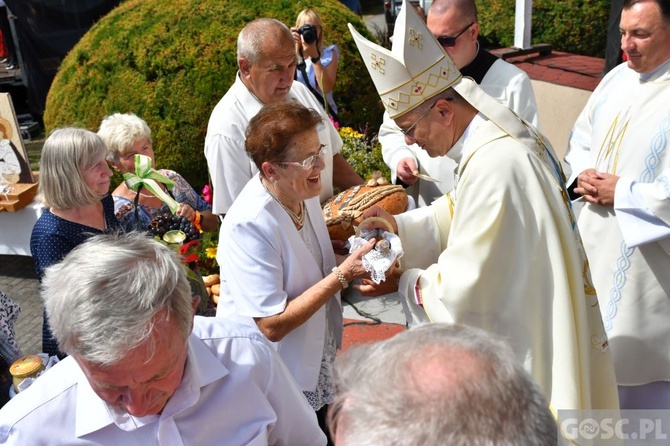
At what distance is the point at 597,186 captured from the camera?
329cm

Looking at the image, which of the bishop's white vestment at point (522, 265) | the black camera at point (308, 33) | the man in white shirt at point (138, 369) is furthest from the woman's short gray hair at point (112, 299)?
the black camera at point (308, 33)

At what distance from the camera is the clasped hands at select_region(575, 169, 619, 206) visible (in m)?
3.25

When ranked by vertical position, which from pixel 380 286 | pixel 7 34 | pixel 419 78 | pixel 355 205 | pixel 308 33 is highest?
pixel 419 78

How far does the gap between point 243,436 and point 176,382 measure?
0.89 feet

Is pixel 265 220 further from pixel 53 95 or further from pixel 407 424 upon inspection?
pixel 53 95

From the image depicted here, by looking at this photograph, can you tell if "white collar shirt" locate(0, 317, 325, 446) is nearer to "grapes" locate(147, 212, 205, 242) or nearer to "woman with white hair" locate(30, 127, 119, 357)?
"woman with white hair" locate(30, 127, 119, 357)

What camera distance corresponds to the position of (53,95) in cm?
686

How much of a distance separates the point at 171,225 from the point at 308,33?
2307mm

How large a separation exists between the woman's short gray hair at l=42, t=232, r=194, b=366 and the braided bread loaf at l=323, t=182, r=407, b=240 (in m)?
1.42

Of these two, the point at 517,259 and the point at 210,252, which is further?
the point at 210,252

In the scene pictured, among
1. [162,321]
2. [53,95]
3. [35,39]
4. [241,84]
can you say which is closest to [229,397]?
[162,321]

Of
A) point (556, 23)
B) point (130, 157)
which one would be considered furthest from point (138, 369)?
point (556, 23)

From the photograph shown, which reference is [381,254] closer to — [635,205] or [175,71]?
[635,205]

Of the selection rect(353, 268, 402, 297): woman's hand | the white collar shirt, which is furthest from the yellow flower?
the white collar shirt
